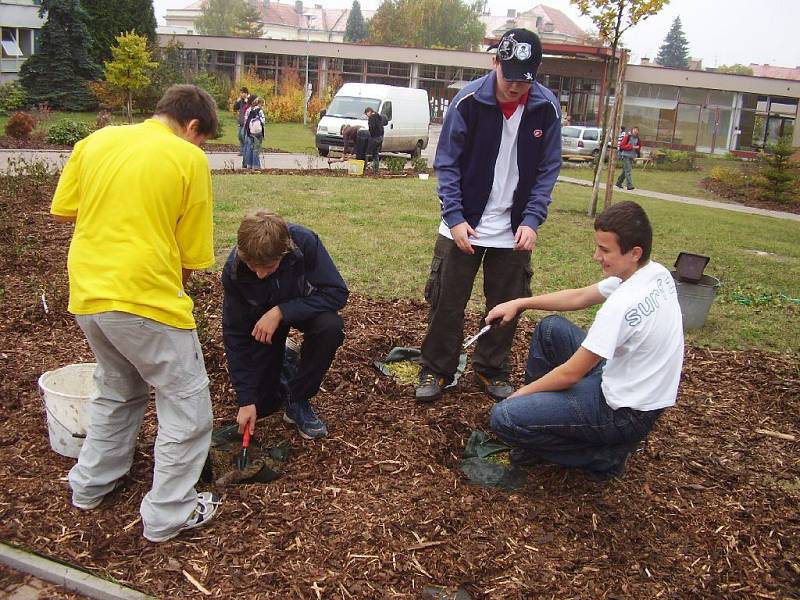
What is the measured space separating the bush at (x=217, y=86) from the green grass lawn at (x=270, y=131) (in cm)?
128

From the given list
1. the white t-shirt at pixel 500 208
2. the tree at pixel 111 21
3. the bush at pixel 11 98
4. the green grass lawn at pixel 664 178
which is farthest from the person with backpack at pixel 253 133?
the tree at pixel 111 21

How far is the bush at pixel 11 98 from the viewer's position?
2894cm

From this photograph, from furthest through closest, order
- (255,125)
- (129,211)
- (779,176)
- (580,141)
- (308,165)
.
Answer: (580,141) < (779,176) < (308,165) < (255,125) < (129,211)

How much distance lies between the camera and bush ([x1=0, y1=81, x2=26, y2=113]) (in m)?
28.9

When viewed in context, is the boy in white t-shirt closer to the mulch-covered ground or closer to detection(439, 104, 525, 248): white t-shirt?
the mulch-covered ground

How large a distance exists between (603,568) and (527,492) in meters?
0.56

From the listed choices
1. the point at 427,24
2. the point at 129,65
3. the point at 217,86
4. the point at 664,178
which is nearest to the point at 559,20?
the point at 427,24

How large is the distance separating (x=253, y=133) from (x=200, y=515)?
47.9ft

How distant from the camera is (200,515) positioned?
10.1ft

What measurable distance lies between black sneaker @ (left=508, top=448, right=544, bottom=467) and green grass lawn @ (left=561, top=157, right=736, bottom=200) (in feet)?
63.0

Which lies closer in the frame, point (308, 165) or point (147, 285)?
point (147, 285)

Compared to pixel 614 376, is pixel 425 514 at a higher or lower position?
lower

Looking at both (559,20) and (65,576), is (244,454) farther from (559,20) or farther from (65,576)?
(559,20)

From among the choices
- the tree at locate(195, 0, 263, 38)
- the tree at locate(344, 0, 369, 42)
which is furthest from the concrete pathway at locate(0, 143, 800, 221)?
the tree at locate(344, 0, 369, 42)
